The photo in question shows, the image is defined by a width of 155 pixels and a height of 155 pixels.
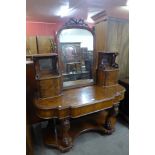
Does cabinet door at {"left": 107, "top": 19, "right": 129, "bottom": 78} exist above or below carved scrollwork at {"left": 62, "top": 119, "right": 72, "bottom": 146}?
above

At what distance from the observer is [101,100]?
1.64m

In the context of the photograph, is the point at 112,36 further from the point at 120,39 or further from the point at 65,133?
the point at 65,133

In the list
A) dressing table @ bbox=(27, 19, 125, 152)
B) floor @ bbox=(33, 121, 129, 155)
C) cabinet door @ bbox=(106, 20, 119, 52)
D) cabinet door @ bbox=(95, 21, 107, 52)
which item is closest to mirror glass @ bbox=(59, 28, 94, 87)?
dressing table @ bbox=(27, 19, 125, 152)

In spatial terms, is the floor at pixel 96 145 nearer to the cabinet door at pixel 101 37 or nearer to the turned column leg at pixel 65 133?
the turned column leg at pixel 65 133

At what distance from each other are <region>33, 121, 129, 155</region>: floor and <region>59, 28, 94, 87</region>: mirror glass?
722 mm

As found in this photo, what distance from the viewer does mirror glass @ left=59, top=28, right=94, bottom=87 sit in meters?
1.84

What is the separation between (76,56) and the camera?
1.95 meters

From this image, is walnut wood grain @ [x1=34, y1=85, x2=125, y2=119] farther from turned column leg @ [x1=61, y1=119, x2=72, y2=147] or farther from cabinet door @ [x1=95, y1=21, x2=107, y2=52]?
cabinet door @ [x1=95, y1=21, x2=107, y2=52]

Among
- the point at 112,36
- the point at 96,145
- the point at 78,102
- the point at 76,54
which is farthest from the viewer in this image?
the point at 112,36

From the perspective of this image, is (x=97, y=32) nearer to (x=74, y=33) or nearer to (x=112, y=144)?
(x=74, y=33)

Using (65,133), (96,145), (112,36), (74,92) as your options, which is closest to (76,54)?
(74,92)

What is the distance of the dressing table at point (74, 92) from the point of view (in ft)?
5.02

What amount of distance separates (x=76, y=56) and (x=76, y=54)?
26 mm
